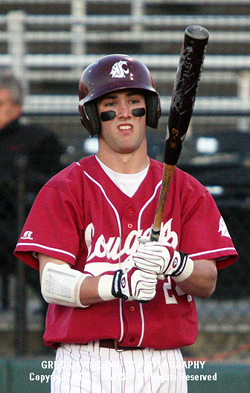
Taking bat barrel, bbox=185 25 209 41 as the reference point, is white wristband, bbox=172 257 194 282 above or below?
below

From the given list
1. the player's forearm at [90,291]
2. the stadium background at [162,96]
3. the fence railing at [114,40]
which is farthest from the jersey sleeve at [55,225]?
the fence railing at [114,40]

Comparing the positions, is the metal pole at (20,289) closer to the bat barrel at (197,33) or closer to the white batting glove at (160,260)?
the white batting glove at (160,260)

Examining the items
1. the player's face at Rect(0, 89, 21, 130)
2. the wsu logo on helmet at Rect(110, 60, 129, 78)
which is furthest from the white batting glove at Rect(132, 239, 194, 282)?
the player's face at Rect(0, 89, 21, 130)

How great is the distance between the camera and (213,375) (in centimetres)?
364

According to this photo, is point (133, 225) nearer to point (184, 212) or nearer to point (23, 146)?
point (184, 212)

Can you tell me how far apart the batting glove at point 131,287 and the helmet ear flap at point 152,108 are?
0.65 metres

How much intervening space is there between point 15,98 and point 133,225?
2.27 meters

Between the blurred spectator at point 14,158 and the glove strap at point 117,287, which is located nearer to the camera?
the glove strap at point 117,287

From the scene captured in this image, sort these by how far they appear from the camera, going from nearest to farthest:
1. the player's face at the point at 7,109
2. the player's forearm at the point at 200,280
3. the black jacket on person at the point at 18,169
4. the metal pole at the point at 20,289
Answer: the player's forearm at the point at 200,280
the metal pole at the point at 20,289
the black jacket on person at the point at 18,169
the player's face at the point at 7,109

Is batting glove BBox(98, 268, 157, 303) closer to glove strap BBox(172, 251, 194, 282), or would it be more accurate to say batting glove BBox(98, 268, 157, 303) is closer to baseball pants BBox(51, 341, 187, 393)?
glove strap BBox(172, 251, 194, 282)

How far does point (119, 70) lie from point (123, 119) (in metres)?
0.19

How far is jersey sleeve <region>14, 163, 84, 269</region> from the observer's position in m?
2.25

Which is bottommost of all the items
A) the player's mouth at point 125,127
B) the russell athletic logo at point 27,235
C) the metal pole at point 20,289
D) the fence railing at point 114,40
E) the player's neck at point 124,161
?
the metal pole at point 20,289

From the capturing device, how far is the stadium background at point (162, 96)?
4199 millimetres
